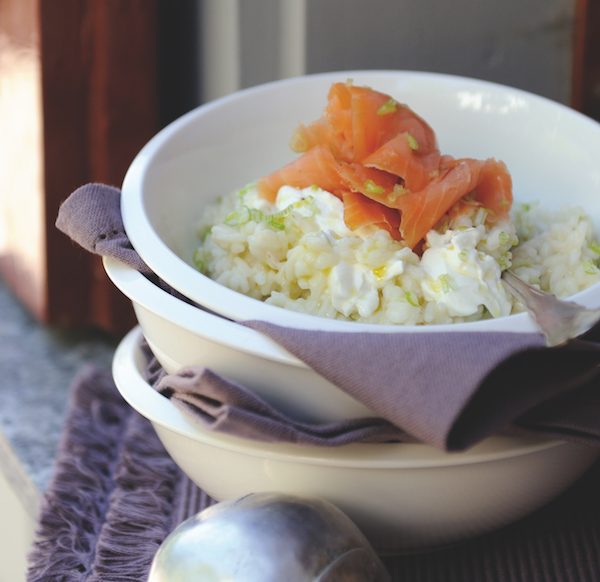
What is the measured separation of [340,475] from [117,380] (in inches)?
10.8

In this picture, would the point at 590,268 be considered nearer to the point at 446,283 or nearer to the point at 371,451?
the point at 446,283

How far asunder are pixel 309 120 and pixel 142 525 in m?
0.57

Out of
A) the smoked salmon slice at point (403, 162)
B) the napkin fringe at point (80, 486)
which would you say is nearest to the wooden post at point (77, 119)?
the napkin fringe at point (80, 486)

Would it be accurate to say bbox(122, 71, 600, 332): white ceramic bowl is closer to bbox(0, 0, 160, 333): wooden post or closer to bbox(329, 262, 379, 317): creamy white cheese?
bbox(329, 262, 379, 317): creamy white cheese

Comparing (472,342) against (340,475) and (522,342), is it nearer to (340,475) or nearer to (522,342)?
(522,342)

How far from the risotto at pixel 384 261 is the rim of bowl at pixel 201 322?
0.11 m

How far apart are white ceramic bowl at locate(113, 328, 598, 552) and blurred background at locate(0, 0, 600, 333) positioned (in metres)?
0.71

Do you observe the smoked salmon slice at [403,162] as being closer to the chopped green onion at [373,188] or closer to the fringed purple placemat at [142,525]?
the chopped green onion at [373,188]

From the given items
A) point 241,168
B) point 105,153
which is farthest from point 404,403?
point 105,153

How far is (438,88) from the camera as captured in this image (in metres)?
1.33

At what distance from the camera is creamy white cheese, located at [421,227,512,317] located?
0.98 meters

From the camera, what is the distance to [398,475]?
89 cm

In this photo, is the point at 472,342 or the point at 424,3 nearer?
the point at 472,342

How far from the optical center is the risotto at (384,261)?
3.25 ft
